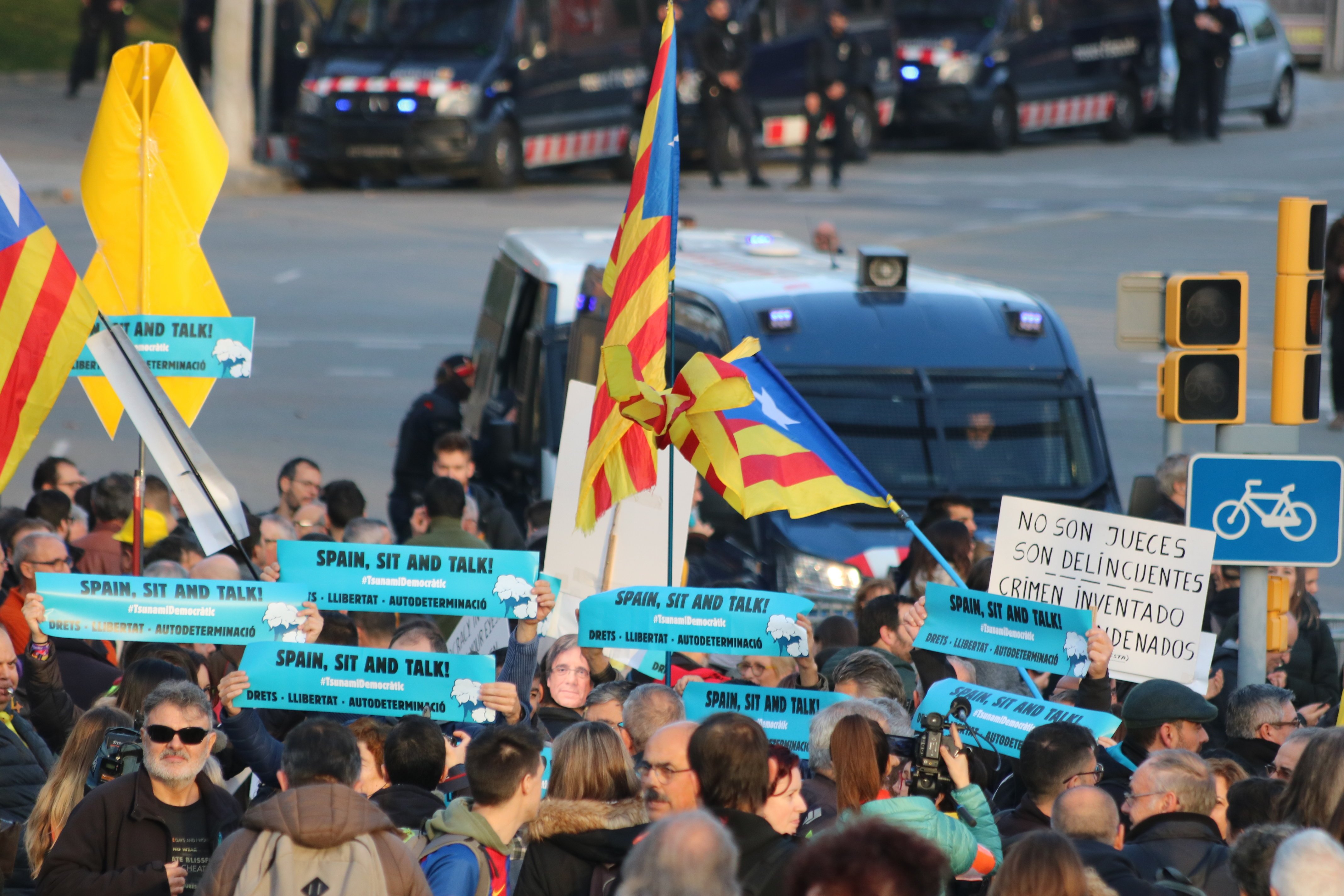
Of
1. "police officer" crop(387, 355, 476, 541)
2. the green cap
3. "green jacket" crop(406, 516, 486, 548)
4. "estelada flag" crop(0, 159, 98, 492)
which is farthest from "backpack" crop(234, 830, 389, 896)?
"police officer" crop(387, 355, 476, 541)

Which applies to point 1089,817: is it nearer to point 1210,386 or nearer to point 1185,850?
point 1185,850

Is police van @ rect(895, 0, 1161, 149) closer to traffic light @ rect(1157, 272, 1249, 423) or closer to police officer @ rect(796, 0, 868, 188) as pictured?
police officer @ rect(796, 0, 868, 188)

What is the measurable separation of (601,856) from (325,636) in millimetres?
2611

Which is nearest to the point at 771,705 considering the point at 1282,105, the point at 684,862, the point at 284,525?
the point at 684,862

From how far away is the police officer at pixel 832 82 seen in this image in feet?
81.3

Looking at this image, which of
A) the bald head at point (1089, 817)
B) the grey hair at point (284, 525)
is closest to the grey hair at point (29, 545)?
the grey hair at point (284, 525)

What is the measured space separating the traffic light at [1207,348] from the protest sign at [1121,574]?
1.43m

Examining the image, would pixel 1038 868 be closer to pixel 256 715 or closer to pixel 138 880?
pixel 138 880

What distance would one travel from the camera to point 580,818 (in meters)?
5.21

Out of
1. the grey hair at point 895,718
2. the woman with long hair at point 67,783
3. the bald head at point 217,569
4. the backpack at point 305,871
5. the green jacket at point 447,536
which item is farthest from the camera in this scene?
the green jacket at point 447,536

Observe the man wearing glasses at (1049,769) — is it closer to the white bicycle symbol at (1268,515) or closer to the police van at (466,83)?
the white bicycle symbol at (1268,515)

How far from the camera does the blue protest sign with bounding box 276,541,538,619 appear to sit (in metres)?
6.46

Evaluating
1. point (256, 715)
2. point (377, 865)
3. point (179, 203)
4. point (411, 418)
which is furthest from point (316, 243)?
point (377, 865)

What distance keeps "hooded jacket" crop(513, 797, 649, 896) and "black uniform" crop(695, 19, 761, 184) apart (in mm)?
19742
